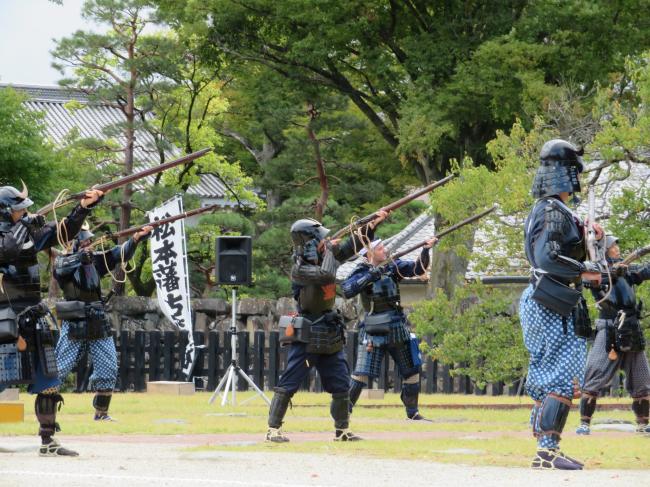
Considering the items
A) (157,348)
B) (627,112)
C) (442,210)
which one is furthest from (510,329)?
(157,348)

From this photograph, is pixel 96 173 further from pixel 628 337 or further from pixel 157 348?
pixel 628 337

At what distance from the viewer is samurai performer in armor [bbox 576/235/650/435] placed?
12641 millimetres

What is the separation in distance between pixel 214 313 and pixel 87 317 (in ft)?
44.5

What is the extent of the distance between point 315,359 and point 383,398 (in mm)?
9634

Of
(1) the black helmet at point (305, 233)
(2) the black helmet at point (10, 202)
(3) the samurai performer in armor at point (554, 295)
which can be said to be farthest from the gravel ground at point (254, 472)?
(1) the black helmet at point (305, 233)

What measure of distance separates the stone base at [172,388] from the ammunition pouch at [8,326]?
40.8 ft

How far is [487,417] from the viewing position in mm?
15609

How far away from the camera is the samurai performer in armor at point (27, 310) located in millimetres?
9930

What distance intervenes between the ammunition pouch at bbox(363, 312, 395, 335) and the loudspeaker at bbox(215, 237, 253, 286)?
167 inches

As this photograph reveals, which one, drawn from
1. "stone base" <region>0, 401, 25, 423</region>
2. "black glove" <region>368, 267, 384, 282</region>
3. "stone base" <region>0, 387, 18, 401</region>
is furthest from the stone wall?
"black glove" <region>368, 267, 384, 282</region>

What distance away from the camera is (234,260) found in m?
19.1

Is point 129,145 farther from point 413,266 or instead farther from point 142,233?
point 413,266

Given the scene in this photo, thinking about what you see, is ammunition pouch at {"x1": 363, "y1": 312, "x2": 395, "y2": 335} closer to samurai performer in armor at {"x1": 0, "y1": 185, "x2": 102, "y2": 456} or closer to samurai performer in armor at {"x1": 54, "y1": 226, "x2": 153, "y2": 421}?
samurai performer in armor at {"x1": 54, "y1": 226, "x2": 153, "y2": 421}

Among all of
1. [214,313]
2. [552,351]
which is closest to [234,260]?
[214,313]
